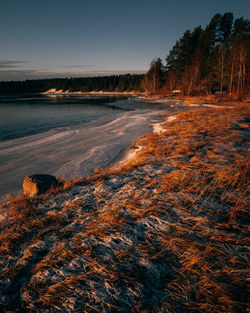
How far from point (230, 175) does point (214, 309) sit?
9.20ft

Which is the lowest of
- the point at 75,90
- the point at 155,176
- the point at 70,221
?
the point at 70,221

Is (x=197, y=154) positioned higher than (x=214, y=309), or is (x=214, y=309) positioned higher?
(x=197, y=154)

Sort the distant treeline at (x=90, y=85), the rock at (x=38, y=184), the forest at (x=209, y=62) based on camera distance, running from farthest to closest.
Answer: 1. the distant treeline at (x=90, y=85)
2. the forest at (x=209, y=62)
3. the rock at (x=38, y=184)

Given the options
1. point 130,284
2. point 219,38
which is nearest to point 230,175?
point 130,284

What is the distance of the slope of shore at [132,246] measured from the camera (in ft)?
5.03

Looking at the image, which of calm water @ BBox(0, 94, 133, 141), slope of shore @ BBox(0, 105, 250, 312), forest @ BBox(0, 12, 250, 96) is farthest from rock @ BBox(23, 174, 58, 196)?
forest @ BBox(0, 12, 250, 96)

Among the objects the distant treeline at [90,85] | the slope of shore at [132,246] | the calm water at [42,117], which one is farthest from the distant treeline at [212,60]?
the distant treeline at [90,85]

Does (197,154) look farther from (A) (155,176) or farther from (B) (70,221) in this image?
(B) (70,221)

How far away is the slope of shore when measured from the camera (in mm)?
1533

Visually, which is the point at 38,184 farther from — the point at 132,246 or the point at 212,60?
the point at 212,60

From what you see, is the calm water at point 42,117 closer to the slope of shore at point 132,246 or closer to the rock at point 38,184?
the rock at point 38,184

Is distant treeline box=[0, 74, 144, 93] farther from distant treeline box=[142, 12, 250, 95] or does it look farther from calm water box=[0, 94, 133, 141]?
calm water box=[0, 94, 133, 141]

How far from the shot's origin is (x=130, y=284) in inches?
65.0

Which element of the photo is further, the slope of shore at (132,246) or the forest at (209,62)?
the forest at (209,62)
